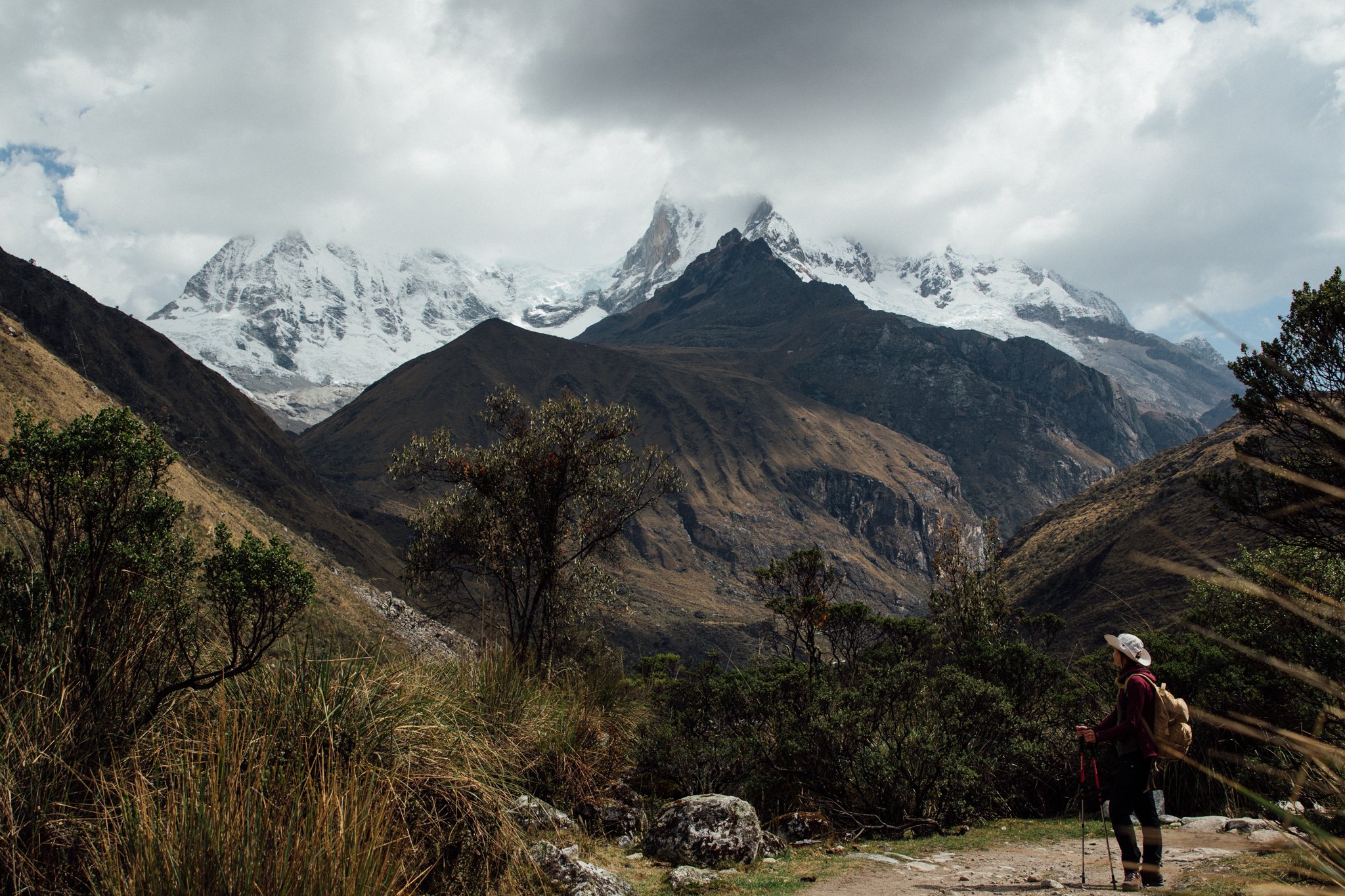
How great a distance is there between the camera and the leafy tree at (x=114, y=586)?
5.14 meters

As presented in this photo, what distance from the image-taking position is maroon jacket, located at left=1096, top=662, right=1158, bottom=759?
697 cm

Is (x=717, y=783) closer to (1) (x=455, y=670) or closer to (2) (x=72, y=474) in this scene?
(1) (x=455, y=670)

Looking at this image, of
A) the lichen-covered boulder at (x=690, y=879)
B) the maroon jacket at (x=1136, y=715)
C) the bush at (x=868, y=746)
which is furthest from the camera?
the bush at (x=868, y=746)

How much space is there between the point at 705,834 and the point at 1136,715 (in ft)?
14.7

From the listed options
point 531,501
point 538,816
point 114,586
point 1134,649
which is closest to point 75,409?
point 531,501

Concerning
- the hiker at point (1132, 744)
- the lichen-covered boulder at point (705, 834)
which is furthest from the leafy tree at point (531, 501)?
the hiker at point (1132, 744)

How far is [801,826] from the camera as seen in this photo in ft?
33.8

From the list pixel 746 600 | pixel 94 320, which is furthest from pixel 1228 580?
pixel 746 600

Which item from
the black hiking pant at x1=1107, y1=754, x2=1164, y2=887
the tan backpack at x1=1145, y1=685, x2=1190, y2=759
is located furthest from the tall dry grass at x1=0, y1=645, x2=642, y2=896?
Result: the tan backpack at x1=1145, y1=685, x2=1190, y2=759

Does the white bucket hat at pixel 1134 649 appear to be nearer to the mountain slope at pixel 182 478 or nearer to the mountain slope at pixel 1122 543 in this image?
the mountain slope at pixel 182 478

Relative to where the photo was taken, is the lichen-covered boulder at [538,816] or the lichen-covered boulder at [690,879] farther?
the lichen-covered boulder at [690,879]

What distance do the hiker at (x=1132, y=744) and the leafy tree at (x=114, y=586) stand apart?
274 inches

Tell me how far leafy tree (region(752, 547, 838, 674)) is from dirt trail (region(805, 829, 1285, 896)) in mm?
6762

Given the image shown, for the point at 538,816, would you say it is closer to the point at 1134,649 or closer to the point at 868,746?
the point at 1134,649
